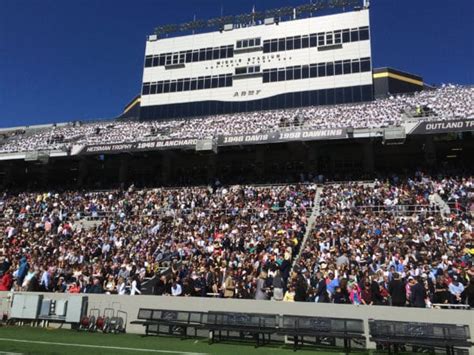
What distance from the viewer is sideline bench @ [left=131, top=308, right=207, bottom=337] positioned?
1141 cm

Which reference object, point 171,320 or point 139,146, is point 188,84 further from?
point 171,320

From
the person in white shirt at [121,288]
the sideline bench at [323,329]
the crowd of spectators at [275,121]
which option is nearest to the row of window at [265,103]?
the crowd of spectators at [275,121]

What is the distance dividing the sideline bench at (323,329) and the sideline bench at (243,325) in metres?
0.35

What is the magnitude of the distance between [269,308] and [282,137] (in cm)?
1803

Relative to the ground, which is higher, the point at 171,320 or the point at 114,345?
the point at 171,320

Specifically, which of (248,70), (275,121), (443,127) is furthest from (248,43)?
(443,127)

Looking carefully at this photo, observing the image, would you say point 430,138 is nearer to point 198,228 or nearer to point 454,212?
point 454,212

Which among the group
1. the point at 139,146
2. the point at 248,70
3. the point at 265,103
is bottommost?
the point at 139,146

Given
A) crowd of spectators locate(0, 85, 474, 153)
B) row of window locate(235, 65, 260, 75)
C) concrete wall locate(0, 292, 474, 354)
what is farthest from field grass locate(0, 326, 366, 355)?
row of window locate(235, 65, 260, 75)

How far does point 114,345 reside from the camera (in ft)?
31.7

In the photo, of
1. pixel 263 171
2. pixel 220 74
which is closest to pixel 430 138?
pixel 263 171

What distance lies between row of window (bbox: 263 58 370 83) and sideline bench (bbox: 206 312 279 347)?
30.0 meters

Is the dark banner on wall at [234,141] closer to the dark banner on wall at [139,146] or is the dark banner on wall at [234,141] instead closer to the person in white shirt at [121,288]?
the dark banner on wall at [139,146]

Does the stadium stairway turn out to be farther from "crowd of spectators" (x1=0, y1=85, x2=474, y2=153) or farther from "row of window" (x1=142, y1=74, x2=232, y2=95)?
"row of window" (x1=142, y1=74, x2=232, y2=95)
